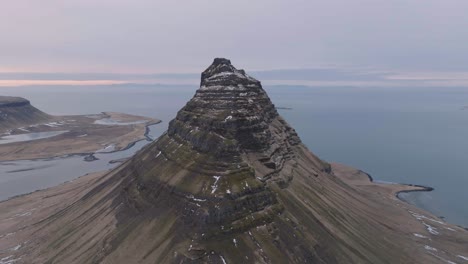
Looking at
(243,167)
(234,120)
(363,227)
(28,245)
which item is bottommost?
(28,245)

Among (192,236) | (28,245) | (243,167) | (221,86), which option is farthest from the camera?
(221,86)

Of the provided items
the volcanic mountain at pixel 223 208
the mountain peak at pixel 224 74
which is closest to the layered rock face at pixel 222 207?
the volcanic mountain at pixel 223 208

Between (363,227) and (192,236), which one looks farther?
(363,227)

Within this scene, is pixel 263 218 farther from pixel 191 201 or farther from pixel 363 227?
pixel 363 227

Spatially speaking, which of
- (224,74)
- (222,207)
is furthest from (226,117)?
(222,207)

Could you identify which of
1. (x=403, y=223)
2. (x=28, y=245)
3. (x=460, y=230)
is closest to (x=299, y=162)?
(x=403, y=223)

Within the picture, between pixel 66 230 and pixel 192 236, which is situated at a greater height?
pixel 192 236

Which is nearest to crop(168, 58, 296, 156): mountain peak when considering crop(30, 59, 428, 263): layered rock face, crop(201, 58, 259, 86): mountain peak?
crop(201, 58, 259, 86): mountain peak

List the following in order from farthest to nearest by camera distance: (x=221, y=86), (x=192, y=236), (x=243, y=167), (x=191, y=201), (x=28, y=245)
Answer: (x=221, y=86) < (x=28, y=245) < (x=243, y=167) < (x=191, y=201) < (x=192, y=236)

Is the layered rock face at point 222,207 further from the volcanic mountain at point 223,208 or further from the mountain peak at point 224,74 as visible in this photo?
the mountain peak at point 224,74
